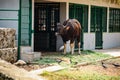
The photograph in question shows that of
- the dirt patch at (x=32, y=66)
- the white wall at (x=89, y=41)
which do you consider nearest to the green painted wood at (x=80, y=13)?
the white wall at (x=89, y=41)

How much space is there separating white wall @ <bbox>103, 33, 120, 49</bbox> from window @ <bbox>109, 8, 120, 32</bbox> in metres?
0.38

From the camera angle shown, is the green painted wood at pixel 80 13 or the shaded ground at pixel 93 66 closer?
the shaded ground at pixel 93 66

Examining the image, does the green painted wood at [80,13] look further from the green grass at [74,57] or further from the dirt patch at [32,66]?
the dirt patch at [32,66]

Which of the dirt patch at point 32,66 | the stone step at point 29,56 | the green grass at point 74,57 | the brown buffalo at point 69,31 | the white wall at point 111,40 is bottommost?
the dirt patch at point 32,66

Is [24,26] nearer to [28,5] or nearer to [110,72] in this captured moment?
[28,5]

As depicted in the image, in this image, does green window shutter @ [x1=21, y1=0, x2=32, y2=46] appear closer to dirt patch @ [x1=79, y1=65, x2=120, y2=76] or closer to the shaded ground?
the shaded ground

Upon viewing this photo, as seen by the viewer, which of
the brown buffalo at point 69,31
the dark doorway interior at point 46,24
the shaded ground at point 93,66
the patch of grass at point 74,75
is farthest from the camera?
the dark doorway interior at point 46,24

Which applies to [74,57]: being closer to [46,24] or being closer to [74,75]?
[46,24]

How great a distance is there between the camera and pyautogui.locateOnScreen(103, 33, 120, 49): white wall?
2200 cm

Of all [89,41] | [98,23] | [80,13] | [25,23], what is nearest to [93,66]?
[25,23]

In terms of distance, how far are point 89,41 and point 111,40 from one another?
2867 millimetres

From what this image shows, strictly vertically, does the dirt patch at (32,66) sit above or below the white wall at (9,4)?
below

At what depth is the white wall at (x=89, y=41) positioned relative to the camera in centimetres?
1979

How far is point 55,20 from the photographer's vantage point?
1883cm
